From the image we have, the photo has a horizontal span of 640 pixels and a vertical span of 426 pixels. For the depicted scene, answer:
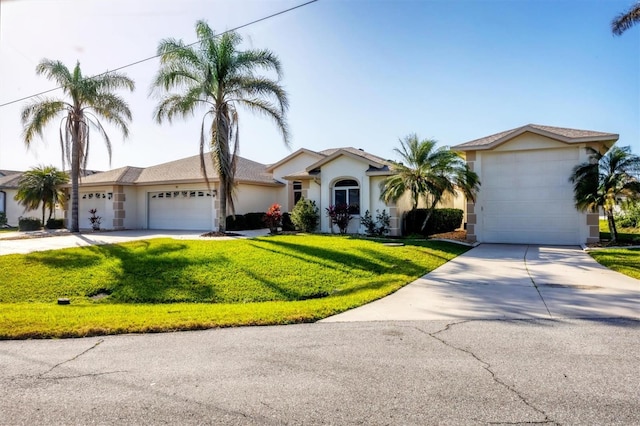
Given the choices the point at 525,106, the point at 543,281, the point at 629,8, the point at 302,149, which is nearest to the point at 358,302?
the point at 543,281

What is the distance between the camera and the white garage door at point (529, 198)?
1523cm

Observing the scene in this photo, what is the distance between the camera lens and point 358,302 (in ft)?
24.1

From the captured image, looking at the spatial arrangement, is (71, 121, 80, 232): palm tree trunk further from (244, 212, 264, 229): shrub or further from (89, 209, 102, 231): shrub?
A: (244, 212, 264, 229): shrub

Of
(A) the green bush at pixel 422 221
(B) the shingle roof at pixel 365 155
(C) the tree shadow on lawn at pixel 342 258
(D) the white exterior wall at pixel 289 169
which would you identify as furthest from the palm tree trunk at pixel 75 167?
(A) the green bush at pixel 422 221

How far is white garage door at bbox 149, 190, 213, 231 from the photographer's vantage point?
2322 cm

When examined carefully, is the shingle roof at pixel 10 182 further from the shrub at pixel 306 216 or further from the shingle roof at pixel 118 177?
the shrub at pixel 306 216

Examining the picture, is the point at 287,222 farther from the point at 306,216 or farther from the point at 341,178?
the point at 341,178

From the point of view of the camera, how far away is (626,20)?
50.3ft

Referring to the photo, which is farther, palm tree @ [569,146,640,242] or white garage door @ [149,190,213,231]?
white garage door @ [149,190,213,231]

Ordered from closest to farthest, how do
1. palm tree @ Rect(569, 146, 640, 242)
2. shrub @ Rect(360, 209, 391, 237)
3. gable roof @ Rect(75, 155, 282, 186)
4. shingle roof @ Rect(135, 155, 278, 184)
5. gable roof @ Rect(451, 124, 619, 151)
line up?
palm tree @ Rect(569, 146, 640, 242) < gable roof @ Rect(451, 124, 619, 151) < shrub @ Rect(360, 209, 391, 237) < shingle roof @ Rect(135, 155, 278, 184) < gable roof @ Rect(75, 155, 282, 186)

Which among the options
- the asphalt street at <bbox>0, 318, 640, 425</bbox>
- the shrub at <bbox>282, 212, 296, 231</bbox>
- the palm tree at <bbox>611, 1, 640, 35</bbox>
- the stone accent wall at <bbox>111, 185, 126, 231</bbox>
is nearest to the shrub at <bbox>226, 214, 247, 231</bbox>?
the shrub at <bbox>282, 212, 296, 231</bbox>

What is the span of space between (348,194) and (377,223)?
2.18 meters

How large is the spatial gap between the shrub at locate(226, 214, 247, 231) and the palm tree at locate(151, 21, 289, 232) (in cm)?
320

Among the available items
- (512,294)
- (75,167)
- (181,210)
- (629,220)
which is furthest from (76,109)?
(629,220)
